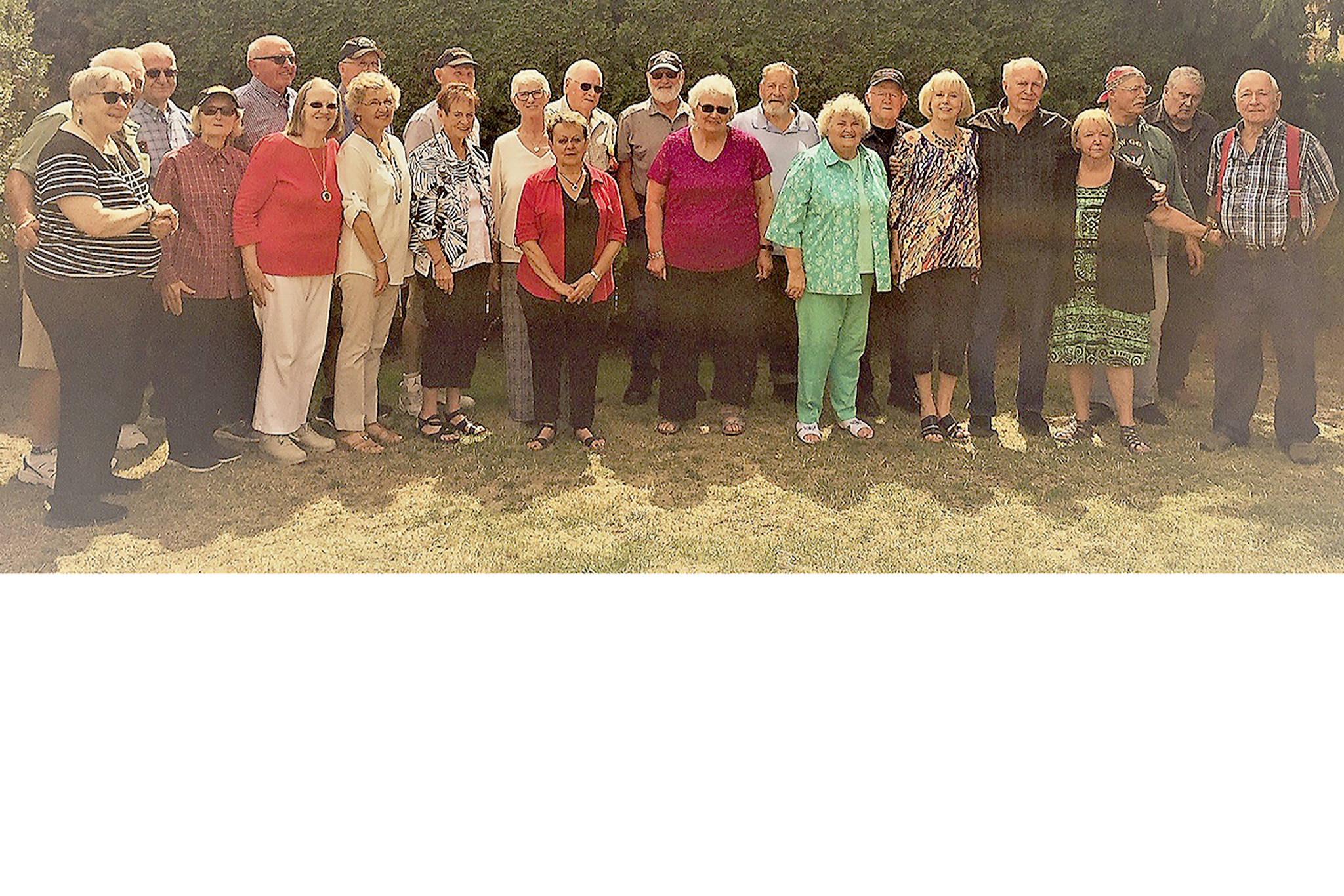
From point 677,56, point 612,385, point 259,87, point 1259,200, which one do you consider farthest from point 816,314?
point 259,87

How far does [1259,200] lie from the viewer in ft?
14.3

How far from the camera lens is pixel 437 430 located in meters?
4.31

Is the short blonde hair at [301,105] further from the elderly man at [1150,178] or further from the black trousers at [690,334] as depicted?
the elderly man at [1150,178]

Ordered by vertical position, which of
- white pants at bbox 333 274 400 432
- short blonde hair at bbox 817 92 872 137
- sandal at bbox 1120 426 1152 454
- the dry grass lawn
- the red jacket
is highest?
short blonde hair at bbox 817 92 872 137

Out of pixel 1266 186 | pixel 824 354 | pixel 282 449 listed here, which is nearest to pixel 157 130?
pixel 282 449

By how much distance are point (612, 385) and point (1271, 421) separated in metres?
2.39

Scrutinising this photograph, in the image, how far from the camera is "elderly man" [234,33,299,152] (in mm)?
4180

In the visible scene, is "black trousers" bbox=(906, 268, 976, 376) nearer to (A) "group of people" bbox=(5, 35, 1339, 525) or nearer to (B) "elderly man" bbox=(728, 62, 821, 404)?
(A) "group of people" bbox=(5, 35, 1339, 525)

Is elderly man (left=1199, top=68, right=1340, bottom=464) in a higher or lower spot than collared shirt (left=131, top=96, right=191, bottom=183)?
lower

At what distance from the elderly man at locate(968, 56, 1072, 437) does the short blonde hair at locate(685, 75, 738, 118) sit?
86 cm

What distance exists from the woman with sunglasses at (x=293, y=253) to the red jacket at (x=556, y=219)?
668mm

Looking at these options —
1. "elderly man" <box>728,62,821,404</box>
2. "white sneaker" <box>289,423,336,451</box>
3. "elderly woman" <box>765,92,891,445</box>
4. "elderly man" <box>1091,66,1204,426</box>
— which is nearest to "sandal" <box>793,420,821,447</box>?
"elderly woman" <box>765,92,891,445</box>

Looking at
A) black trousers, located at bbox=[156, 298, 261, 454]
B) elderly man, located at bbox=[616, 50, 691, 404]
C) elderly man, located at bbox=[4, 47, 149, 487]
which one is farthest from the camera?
elderly man, located at bbox=[616, 50, 691, 404]

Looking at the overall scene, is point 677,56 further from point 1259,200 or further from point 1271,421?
point 1271,421
